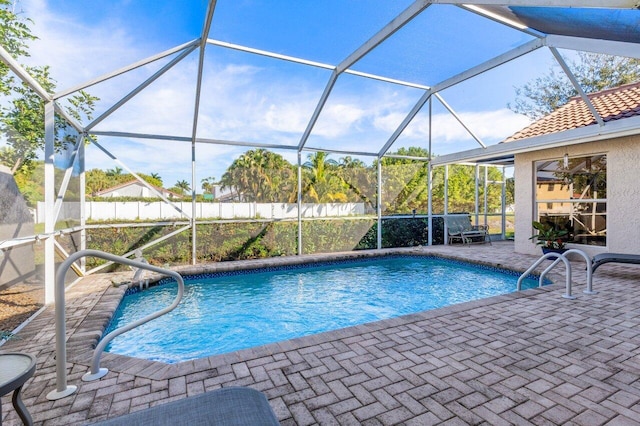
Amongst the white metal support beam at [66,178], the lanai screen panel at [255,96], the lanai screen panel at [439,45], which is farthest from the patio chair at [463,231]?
the white metal support beam at [66,178]

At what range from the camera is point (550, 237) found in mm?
8562

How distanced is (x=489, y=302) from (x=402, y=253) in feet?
19.3

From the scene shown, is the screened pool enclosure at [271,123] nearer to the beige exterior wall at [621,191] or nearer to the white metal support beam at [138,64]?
the white metal support beam at [138,64]

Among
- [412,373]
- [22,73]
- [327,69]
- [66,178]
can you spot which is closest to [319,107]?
[327,69]

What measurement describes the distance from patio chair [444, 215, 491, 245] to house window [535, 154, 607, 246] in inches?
113

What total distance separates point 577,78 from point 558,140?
1284cm

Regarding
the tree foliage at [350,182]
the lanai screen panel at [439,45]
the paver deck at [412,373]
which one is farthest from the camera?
the tree foliage at [350,182]

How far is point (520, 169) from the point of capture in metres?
9.84

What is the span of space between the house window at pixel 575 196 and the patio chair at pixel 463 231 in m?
2.87

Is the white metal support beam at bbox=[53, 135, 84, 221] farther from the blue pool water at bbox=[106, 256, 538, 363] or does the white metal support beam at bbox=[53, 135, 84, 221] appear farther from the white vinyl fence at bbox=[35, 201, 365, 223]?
the blue pool water at bbox=[106, 256, 538, 363]

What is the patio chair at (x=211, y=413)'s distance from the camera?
1.67 meters

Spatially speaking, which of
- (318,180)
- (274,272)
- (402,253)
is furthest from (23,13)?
(402,253)

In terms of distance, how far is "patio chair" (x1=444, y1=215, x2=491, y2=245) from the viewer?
39.7 feet

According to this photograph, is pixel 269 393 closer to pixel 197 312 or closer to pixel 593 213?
pixel 197 312
